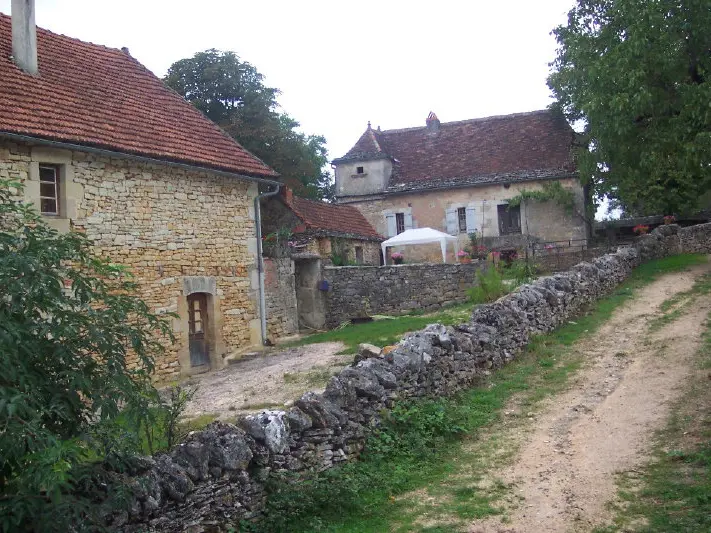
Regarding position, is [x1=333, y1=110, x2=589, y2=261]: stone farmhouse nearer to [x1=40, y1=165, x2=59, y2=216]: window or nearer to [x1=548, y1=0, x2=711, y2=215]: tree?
[x1=548, y1=0, x2=711, y2=215]: tree

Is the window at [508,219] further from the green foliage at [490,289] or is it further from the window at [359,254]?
the green foliage at [490,289]

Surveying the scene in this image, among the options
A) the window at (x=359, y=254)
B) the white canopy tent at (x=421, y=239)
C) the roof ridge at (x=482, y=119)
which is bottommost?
the window at (x=359, y=254)

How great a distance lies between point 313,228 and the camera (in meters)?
22.5

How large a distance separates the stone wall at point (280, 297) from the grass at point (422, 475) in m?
8.77

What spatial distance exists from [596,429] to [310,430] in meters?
3.35

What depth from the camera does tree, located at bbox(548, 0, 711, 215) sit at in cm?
1602

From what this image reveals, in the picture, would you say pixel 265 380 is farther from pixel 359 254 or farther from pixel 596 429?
pixel 359 254

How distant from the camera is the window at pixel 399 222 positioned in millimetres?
30328

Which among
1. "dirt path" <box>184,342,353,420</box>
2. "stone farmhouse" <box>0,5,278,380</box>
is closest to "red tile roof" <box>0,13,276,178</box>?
"stone farmhouse" <box>0,5,278,380</box>

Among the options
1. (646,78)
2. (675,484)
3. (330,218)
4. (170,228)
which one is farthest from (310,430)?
(330,218)

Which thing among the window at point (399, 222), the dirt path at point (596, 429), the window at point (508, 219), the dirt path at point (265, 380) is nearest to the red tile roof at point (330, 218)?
the window at point (399, 222)

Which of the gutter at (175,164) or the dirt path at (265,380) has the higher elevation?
the gutter at (175,164)

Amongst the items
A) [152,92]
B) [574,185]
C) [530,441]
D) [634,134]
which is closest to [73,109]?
[152,92]

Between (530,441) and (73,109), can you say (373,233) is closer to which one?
(73,109)
